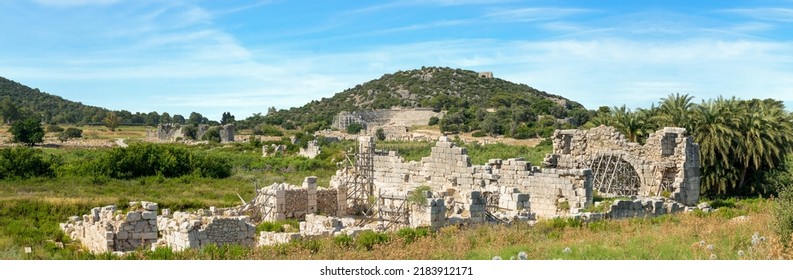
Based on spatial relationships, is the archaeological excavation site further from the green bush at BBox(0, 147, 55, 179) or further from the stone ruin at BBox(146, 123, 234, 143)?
the stone ruin at BBox(146, 123, 234, 143)

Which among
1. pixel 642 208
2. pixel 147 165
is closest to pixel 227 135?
pixel 147 165

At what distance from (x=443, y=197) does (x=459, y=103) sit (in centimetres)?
7628

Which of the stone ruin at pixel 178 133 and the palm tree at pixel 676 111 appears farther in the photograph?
the stone ruin at pixel 178 133

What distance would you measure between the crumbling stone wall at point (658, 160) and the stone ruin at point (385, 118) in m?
63.1

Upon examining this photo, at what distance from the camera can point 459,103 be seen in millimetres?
95562

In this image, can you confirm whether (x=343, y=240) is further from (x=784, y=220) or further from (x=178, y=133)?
(x=178, y=133)

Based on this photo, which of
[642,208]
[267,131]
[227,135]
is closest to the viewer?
[642,208]

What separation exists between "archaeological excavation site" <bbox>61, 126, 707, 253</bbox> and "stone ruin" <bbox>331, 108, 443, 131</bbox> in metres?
63.2

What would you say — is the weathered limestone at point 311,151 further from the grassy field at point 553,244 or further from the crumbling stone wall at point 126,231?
the grassy field at point 553,244

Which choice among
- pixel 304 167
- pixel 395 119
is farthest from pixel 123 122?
pixel 304 167

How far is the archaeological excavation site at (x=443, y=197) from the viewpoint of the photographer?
15.4m

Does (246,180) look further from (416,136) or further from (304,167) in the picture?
(416,136)

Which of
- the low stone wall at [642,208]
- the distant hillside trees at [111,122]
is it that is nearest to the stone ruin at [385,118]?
the distant hillside trees at [111,122]

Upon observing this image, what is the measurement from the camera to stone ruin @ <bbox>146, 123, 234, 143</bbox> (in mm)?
75188
